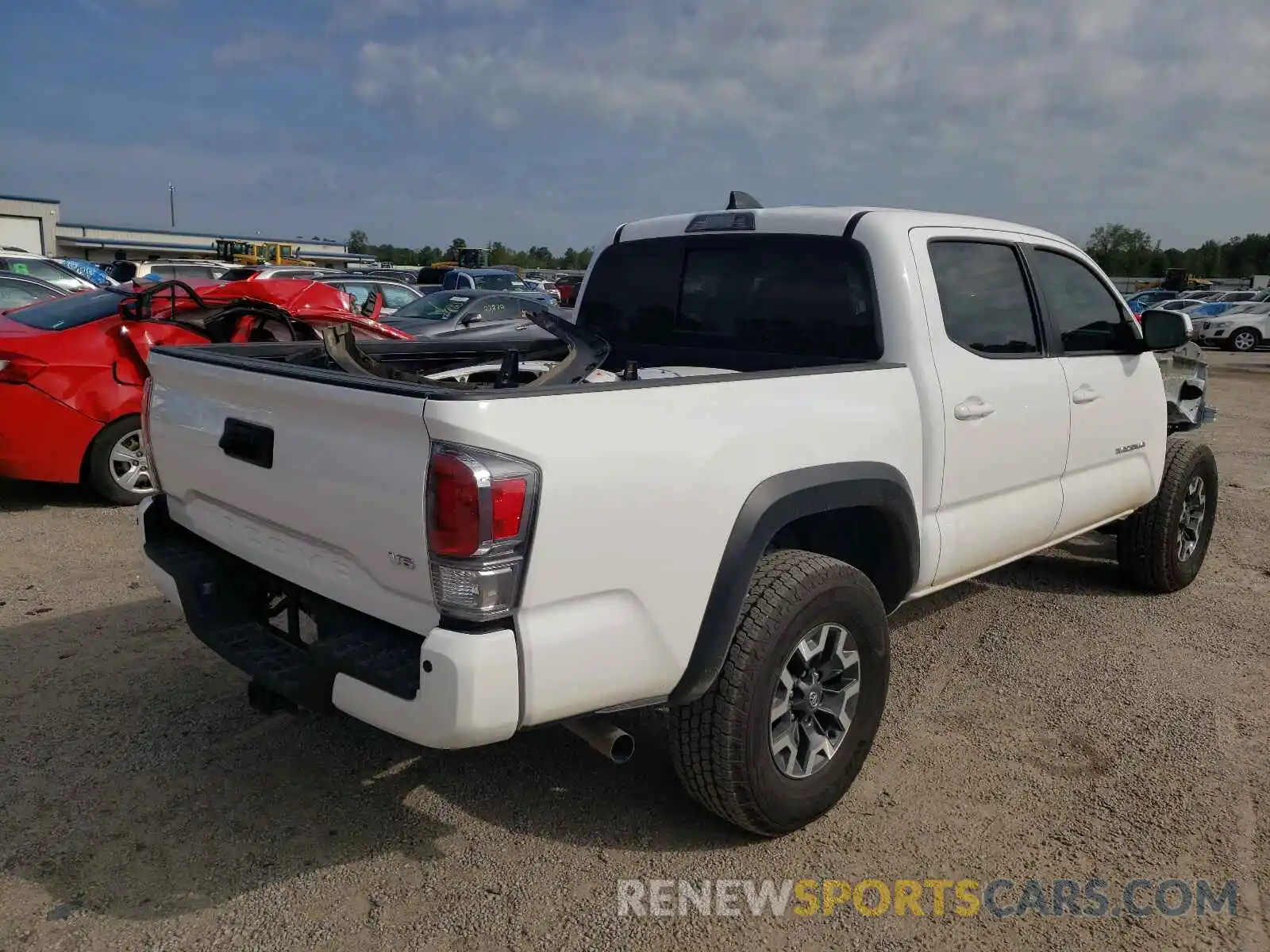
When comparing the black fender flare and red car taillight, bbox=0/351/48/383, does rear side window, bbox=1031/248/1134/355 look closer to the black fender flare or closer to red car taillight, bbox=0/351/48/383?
the black fender flare

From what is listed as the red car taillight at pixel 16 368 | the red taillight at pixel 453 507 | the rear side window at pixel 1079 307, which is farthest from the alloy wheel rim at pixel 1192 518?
the red car taillight at pixel 16 368

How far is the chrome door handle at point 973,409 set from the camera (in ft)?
11.6

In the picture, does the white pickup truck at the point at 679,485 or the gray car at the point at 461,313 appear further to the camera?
the gray car at the point at 461,313

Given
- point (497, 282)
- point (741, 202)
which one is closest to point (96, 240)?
point (497, 282)

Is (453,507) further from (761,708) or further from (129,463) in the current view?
(129,463)

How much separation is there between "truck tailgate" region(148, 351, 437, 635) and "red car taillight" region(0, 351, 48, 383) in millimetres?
3496

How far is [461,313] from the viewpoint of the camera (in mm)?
12320

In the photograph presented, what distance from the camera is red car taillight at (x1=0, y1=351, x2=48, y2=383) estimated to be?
5.98 m

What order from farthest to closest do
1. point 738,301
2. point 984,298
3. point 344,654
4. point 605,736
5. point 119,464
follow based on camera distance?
point 119,464 < point 738,301 < point 984,298 < point 605,736 < point 344,654

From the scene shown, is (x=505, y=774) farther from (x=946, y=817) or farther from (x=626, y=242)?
(x=626, y=242)

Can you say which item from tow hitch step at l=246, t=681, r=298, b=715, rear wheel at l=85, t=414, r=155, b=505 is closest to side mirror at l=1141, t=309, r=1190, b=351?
tow hitch step at l=246, t=681, r=298, b=715

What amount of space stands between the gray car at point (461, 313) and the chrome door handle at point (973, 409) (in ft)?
26.6

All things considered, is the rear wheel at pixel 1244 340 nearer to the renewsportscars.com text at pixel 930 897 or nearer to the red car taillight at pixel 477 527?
the renewsportscars.com text at pixel 930 897

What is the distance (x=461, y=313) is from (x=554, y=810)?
9878 millimetres
